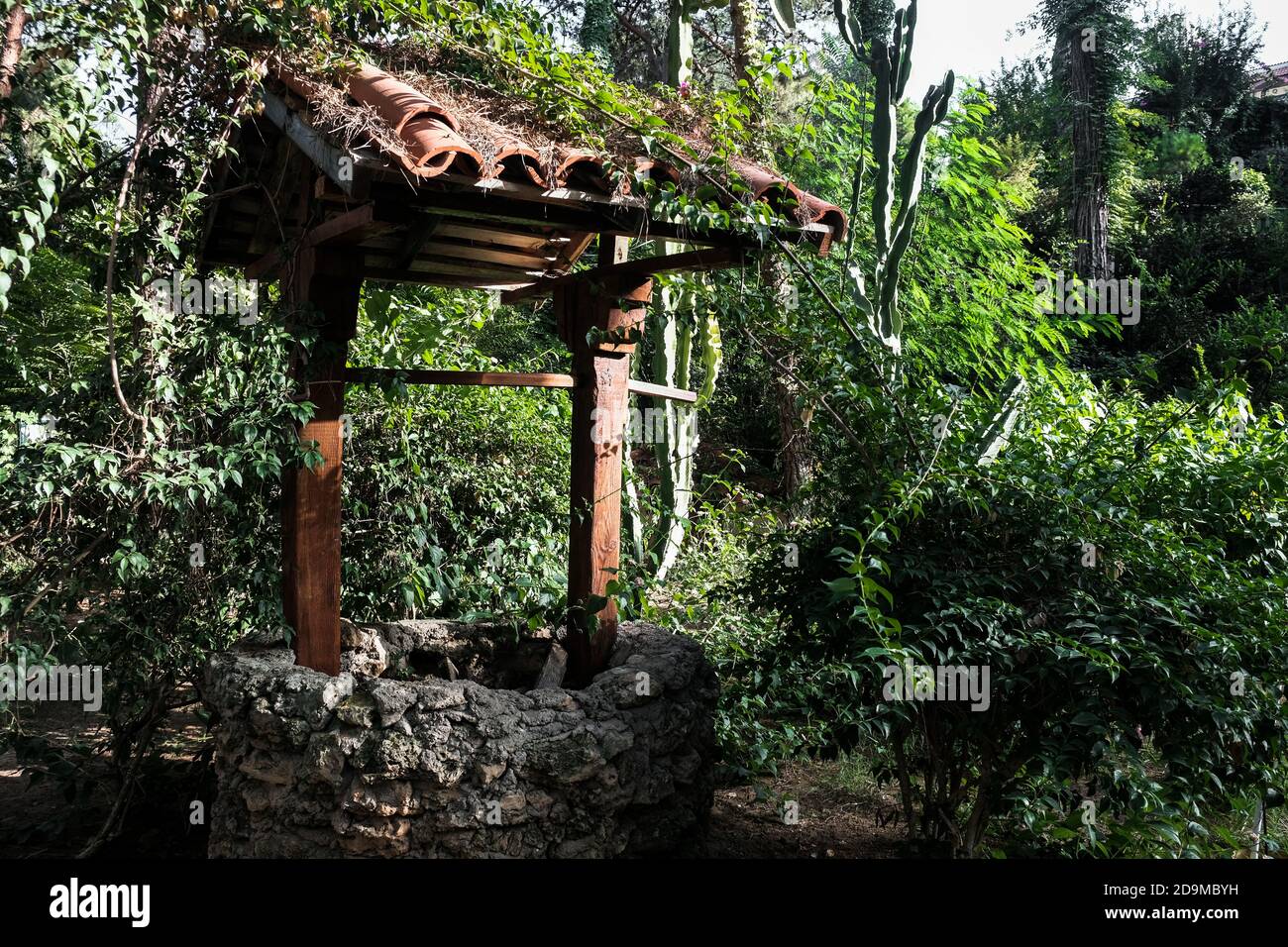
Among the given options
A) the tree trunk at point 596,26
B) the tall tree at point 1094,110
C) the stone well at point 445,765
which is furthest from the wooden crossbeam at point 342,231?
the tall tree at point 1094,110

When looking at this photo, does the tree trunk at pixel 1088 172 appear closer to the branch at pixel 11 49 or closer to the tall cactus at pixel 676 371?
the tall cactus at pixel 676 371

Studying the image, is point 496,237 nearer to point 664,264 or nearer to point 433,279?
point 433,279

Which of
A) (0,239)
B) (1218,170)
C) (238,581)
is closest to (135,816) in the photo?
(238,581)

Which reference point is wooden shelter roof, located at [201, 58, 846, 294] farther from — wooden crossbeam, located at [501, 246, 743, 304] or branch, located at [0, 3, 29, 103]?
branch, located at [0, 3, 29, 103]

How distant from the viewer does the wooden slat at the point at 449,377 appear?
4227 millimetres

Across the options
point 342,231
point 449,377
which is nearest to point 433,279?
point 449,377

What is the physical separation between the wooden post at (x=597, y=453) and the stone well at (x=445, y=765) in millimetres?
545

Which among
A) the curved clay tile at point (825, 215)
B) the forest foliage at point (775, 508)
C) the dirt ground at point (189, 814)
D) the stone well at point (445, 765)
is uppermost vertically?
the curved clay tile at point (825, 215)

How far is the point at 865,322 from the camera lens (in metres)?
4.29

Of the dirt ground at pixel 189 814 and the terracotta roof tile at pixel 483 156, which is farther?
the dirt ground at pixel 189 814

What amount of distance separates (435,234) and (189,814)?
293cm

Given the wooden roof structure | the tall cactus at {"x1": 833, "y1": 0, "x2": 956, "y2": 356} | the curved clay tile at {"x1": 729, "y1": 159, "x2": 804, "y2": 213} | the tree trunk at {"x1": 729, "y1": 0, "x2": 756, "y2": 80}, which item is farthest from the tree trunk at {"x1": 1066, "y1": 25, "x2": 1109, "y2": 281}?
the curved clay tile at {"x1": 729, "y1": 159, "x2": 804, "y2": 213}

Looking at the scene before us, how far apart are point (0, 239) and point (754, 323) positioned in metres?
2.97

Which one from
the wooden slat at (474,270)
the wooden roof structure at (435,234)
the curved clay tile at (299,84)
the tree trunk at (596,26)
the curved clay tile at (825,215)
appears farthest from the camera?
the tree trunk at (596,26)
